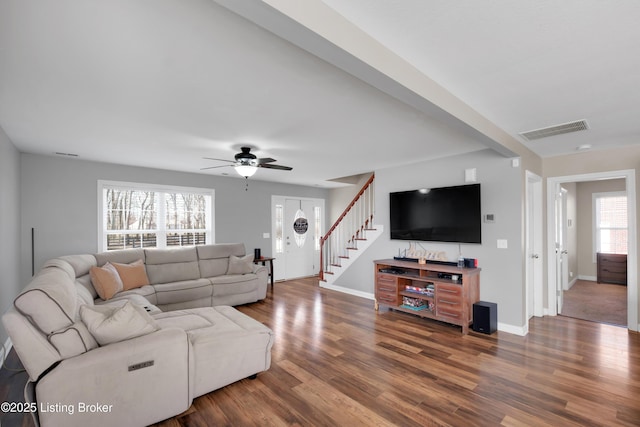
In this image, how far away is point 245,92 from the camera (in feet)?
7.75

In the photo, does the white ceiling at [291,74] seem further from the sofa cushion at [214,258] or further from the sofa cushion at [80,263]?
the sofa cushion at [214,258]

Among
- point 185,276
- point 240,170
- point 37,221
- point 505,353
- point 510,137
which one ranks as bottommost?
point 505,353

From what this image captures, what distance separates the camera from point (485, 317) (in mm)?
3803

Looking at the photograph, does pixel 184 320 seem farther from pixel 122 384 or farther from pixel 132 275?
pixel 132 275

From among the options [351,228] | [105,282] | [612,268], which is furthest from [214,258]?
[612,268]

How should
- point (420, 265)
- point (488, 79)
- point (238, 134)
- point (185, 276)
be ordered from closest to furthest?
point (488, 79) < point (238, 134) < point (420, 265) < point (185, 276)

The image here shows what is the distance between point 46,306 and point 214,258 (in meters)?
3.71

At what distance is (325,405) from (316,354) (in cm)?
89

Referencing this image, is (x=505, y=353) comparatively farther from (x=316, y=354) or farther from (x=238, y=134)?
(x=238, y=134)

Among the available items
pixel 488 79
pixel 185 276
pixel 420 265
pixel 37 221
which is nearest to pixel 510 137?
pixel 488 79

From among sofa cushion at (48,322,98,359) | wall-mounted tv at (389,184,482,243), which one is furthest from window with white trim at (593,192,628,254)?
sofa cushion at (48,322,98,359)

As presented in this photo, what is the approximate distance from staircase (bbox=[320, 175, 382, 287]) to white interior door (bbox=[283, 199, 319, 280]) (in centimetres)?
58

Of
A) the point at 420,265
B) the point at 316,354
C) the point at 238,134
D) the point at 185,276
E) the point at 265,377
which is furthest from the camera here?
the point at 185,276

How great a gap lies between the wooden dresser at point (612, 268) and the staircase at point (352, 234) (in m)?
5.33
